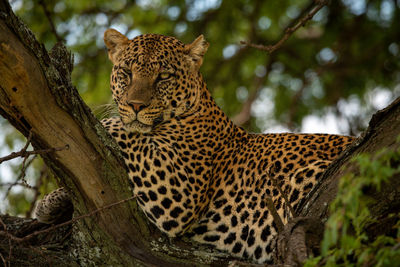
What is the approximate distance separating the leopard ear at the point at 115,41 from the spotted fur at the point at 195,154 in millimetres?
12

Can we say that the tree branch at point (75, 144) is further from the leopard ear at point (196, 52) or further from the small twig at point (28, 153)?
the leopard ear at point (196, 52)

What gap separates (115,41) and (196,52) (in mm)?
1017

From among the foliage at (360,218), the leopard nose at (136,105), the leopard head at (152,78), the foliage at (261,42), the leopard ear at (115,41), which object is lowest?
the foliage at (360,218)

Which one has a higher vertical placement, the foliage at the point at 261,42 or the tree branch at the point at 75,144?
the foliage at the point at 261,42

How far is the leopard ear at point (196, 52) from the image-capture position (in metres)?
6.75

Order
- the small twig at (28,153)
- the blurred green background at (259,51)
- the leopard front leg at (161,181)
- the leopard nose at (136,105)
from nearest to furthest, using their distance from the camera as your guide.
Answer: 1. the small twig at (28,153)
2. the leopard front leg at (161,181)
3. the leopard nose at (136,105)
4. the blurred green background at (259,51)

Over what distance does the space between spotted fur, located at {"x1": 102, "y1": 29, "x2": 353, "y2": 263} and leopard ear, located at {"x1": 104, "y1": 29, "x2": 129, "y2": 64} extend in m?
0.01

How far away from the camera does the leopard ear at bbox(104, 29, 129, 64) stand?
6734mm

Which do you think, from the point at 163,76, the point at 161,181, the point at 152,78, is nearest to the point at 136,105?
the point at 152,78

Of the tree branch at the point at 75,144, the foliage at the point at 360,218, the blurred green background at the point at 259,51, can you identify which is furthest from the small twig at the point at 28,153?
the blurred green background at the point at 259,51

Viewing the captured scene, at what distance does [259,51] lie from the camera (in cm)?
1064

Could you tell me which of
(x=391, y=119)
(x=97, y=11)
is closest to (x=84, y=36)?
(x=97, y=11)

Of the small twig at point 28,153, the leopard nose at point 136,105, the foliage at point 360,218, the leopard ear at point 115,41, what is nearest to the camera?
the foliage at point 360,218

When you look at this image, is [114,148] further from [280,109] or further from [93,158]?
A: [280,109]
